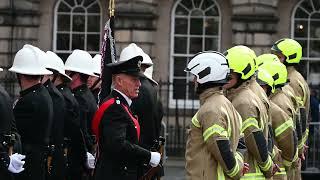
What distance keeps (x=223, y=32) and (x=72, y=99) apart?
13.0 meters

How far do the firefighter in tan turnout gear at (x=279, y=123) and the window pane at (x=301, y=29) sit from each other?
12.8 meters

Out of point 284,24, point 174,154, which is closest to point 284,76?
point 174,154

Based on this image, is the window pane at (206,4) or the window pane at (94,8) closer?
the window pane at (206,4)

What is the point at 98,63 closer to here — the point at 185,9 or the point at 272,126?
the point at 272,126

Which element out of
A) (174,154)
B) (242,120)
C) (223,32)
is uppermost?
(223,32)

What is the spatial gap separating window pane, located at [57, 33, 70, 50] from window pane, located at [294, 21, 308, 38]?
6.13 m

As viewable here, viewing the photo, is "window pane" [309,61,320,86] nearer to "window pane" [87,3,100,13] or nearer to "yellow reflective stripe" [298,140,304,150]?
"window pane" [87,3,100,13]

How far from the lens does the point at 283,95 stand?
31.4ft

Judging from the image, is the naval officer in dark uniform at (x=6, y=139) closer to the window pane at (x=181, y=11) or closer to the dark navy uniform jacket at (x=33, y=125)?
the dark navy uniform jacket at (x=33, y=125)

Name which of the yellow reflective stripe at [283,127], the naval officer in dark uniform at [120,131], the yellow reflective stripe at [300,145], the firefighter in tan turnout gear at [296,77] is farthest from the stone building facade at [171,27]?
the naval officer in dark uniform at [120,131]

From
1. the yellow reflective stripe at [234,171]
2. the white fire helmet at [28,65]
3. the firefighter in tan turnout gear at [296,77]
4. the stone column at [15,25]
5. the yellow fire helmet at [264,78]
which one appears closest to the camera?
the yellow reflective stripe at [234,171]

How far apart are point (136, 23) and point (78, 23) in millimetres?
1838

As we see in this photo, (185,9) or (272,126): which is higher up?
(185,9)

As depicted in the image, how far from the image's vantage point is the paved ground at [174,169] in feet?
52.5
